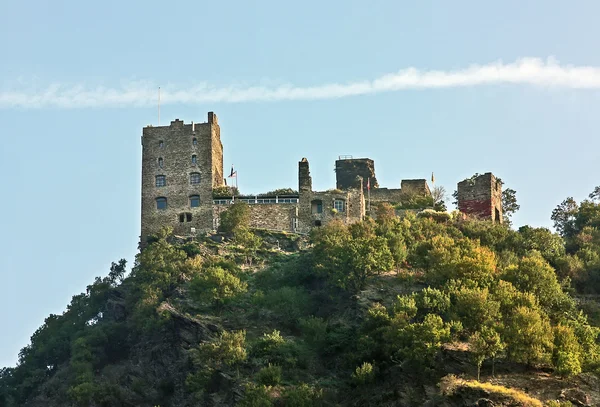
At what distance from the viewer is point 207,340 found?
244 feet

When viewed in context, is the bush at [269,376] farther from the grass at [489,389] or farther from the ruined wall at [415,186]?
the ruined wall at [415,186]

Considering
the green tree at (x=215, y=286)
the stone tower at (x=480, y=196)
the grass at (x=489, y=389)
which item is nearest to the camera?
the grass at (x=489, y=389)

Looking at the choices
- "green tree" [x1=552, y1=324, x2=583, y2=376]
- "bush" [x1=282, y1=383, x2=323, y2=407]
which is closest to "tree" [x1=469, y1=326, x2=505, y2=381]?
"green tree" [x1=552, y1=324, x2=583, y2=376]

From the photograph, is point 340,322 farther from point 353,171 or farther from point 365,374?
point 353,171

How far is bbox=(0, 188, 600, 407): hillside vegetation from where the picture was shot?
6319cm

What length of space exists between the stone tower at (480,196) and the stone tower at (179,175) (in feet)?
66.0

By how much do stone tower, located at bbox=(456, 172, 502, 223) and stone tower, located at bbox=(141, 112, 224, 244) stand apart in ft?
66.0

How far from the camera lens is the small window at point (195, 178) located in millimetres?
93688

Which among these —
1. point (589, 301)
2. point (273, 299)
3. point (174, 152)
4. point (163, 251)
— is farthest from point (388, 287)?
point (174, 152)

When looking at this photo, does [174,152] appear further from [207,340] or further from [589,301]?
[589,301]

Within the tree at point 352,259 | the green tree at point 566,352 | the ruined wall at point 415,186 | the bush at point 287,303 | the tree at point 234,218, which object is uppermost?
the ruined wall at point 415,186

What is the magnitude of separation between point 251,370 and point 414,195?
31758 millimetres

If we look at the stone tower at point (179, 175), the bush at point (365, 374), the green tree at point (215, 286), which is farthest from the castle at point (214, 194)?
the bush at point (365, 374)

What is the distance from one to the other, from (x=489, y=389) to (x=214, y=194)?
128 feet
